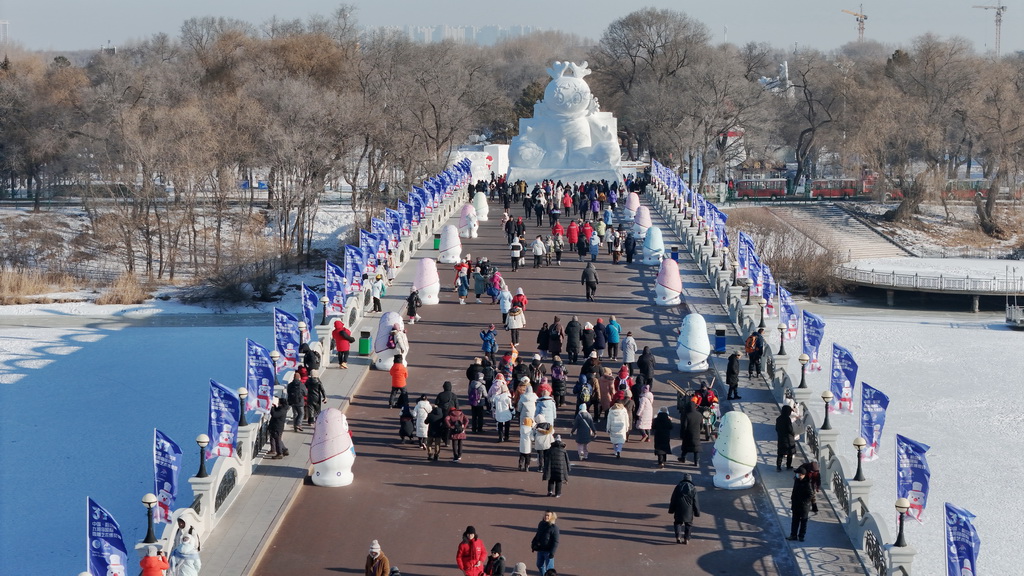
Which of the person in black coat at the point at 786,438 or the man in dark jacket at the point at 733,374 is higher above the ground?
the man in dark jacket at the point at 733,374

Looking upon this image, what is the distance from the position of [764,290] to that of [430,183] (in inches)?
686

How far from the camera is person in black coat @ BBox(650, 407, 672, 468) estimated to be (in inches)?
803

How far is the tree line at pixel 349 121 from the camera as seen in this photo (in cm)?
6288

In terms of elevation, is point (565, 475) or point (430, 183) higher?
point (430, 183)

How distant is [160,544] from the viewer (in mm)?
16391

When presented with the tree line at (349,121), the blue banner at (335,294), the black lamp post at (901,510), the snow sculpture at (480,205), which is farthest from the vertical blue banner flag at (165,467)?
the tree line at (349,121)

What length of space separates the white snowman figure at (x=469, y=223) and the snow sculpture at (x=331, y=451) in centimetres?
2273

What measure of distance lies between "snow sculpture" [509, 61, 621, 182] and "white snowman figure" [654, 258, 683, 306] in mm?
23618

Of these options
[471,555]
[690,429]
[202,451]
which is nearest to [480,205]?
[690,429]

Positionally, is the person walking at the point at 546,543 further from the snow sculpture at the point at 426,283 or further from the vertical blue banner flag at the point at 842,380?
the snow sculpture at the point at 426,283

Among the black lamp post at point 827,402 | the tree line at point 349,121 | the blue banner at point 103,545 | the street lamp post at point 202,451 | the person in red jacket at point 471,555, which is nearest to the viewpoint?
the blue banner at point 103,545

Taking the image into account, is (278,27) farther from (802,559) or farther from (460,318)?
(802,559)

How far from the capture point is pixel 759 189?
83.0 m

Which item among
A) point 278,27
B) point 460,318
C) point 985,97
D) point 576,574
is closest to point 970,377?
point 460,318
